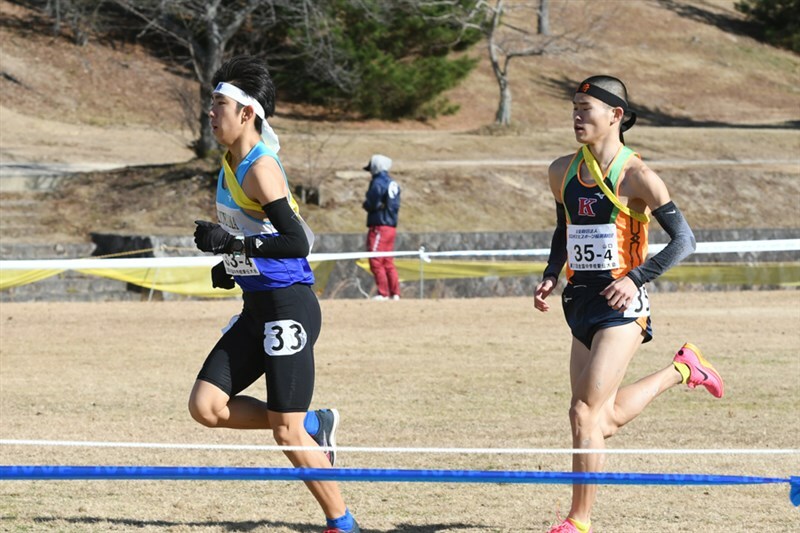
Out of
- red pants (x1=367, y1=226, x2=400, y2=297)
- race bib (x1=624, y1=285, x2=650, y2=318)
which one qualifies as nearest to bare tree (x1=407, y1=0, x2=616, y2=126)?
red pants (x1=367, y1=226, x2=400, y2=297)

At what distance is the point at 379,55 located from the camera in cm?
3759

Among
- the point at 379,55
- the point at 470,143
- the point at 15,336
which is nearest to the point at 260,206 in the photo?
the point at 15,336

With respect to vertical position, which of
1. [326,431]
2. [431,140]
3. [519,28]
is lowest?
[326,431]

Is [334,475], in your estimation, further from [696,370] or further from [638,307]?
[696,370]

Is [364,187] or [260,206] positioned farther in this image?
[364,187]

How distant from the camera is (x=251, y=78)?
5.50m

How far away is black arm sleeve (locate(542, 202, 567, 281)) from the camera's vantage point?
606cm

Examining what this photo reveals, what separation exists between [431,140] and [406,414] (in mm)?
22858

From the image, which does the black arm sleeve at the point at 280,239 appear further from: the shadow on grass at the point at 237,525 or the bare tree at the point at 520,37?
the bare tree at the point at 520,37

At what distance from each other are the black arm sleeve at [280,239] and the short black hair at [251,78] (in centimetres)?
43

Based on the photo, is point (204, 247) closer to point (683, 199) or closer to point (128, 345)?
point (128, 345)

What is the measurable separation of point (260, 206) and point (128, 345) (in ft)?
27.0

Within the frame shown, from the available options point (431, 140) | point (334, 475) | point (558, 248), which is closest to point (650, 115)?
point (431, 140)

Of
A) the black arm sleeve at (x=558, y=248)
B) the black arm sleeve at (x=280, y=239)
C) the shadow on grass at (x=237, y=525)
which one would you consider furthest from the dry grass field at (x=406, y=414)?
the black arm sleeve at (x=280, y=239)
